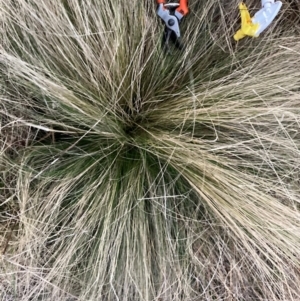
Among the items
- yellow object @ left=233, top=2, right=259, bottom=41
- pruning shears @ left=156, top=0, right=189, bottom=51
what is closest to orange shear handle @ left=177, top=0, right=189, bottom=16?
pruning shears @ left=156, top=0, right=189, bottom=51

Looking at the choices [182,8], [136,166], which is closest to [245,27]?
[182,8]

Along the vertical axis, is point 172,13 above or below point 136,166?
above

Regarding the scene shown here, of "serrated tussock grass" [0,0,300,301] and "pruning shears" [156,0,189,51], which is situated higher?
"pruning shears" [156,0,189,51]

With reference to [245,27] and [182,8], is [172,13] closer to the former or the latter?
[182,8]

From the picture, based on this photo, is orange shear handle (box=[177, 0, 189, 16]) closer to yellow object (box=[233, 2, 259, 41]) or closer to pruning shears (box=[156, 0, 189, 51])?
pruning shears (box=[156, 0, 189, 51])
